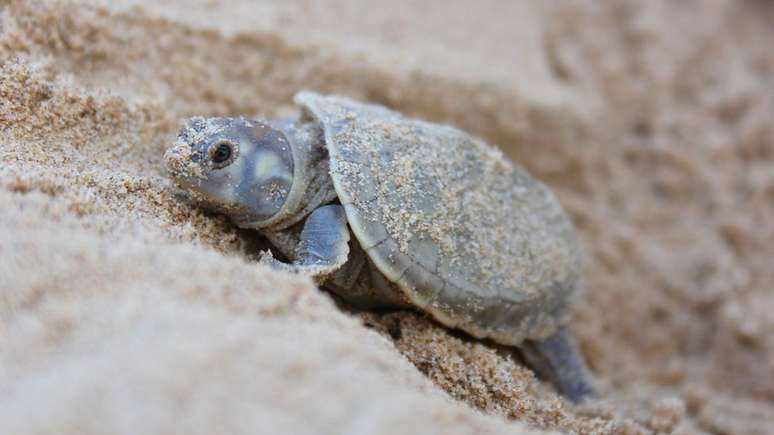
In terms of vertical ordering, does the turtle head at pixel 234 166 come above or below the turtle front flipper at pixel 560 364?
above

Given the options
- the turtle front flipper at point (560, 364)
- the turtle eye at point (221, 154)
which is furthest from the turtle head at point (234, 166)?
the turtle front flipper at point (560, 364)

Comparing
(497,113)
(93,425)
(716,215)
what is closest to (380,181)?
(93,425)

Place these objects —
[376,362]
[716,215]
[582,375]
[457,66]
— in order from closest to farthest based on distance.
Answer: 1. [376,362]
2. [582,375]
3. [457,66]
4. [716,215]

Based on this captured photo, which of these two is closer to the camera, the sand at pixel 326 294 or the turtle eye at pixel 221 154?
the sand at pixel 326 294

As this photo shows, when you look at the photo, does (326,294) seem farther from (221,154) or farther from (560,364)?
(560,364)

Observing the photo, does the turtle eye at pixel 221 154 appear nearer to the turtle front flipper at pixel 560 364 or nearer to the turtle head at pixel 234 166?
the turtle head at pixel 234 166

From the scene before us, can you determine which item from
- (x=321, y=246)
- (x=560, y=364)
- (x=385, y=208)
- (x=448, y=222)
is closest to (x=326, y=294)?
(x=321, y=246)

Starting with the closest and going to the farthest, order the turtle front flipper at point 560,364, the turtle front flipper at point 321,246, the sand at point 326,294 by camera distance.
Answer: the sand at point 326,294 < the turtle front flipper at point 321,246 < the turtle front flipper at point 560,364

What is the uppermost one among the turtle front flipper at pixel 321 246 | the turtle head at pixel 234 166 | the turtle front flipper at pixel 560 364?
the turtle head at pixel 234 166

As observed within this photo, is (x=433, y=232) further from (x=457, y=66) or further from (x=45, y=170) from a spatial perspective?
(x=457, y=66)
